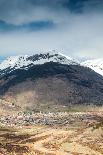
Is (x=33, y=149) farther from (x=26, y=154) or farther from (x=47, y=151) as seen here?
(x=26, y=154)

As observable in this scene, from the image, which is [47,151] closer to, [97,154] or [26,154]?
[26,154]

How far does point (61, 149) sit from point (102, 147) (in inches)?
677

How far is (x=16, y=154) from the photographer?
173 metres

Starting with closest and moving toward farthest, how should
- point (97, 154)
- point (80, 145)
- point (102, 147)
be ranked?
point (97, 154)
point (102, 147)
point (80, 145)

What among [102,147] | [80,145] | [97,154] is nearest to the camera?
[97,154]

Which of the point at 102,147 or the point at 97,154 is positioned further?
the point at 102,147

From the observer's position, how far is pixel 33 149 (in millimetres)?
197375

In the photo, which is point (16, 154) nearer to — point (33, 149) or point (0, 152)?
point (0, 152)

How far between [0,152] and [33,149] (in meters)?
23.3

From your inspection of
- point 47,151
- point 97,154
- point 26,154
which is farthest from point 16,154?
point 97,154

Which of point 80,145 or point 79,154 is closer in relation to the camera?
point 79,154

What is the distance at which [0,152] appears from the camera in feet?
583

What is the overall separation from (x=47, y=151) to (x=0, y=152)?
69.9 feet

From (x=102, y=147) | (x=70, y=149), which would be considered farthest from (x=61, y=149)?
(x=102, y=147)
